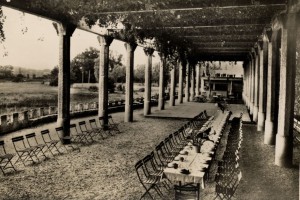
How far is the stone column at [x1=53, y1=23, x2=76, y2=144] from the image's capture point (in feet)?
41.5

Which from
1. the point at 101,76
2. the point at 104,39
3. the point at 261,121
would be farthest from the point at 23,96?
the point at 261,121

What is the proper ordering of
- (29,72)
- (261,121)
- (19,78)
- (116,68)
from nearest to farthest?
(261,121)
(19,78)
(29,72)
(116,68)

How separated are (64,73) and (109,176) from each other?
5.54 meters

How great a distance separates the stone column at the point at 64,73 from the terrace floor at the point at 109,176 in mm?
1508

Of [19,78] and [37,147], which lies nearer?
[37,147]

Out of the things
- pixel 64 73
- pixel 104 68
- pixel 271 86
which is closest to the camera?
pixel 64 73

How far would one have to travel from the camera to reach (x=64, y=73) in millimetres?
12789

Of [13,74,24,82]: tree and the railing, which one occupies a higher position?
[13,74,24,82]: tree

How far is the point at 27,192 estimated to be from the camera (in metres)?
7.61

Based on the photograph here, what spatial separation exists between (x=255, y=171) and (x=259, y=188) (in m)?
1.61

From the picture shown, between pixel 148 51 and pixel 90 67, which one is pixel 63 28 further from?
pixel 90 67

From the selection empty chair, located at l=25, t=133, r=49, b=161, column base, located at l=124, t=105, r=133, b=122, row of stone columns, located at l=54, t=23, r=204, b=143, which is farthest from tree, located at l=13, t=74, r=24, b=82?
empty chair, located at l=25, t=133, r=49, b=161

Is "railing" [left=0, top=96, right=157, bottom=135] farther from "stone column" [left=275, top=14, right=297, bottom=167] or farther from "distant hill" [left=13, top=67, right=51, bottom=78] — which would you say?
"stone column" [left=275, top=14, right=297, bottom=167]

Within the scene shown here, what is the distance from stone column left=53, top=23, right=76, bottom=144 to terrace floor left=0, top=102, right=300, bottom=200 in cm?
151
